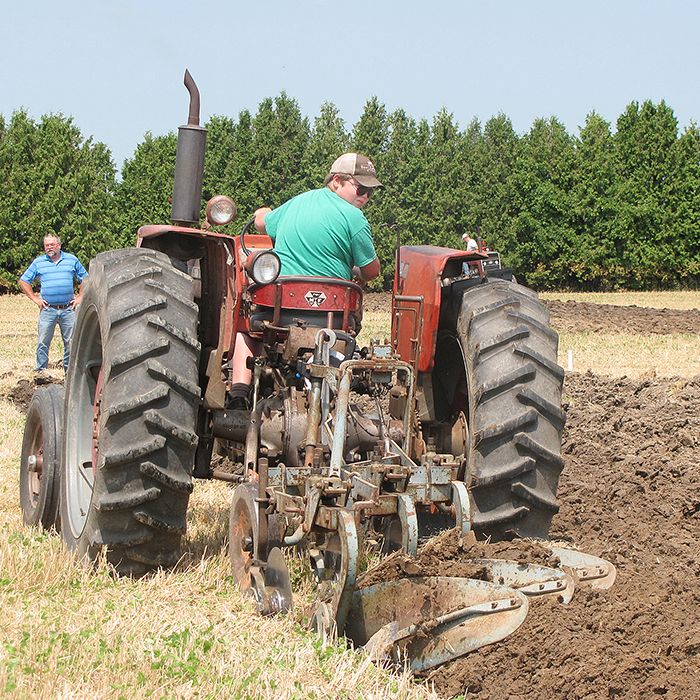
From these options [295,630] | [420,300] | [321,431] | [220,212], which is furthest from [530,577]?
[220,212]

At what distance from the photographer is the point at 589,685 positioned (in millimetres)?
3797

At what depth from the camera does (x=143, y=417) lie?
4.86 metres

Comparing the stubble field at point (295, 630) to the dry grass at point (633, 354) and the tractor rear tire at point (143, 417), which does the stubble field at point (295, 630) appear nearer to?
the tractor rear tire at point (143, 417)

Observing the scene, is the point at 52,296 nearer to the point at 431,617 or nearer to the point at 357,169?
the point at 357,169

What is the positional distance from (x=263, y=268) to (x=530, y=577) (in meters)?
1.90

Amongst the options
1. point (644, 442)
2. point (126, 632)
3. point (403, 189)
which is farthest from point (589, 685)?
point (403, 189)

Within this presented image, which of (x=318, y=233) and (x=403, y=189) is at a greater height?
(x=403, y=189)

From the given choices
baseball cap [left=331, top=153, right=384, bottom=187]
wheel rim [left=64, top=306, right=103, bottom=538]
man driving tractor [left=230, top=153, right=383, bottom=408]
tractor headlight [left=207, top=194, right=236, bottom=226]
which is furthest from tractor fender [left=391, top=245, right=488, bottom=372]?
wheel rim [left=64, top=306, right=103, bottom=538]

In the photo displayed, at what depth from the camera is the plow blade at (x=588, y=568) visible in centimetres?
446

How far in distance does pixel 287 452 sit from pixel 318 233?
1.07 metres

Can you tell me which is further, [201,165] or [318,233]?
[201,165]

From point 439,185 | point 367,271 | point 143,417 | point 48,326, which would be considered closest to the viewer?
point 143,417

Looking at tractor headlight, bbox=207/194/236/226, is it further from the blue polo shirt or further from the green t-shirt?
the blue polo shirt

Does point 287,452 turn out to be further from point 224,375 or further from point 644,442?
point 644,442
